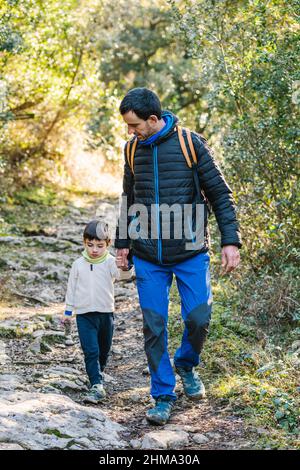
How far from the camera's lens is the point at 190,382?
5430 millimetres

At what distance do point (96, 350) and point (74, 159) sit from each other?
12281 mm

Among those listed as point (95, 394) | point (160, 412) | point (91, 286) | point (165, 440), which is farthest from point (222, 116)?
point (165, 440)

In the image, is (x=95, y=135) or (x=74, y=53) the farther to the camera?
(x=95, y=135)

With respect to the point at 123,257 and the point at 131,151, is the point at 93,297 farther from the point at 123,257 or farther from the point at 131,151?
the point at 131,151

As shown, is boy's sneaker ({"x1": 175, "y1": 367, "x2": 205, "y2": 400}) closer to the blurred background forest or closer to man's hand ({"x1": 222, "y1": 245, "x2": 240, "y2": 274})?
the blurred background forest

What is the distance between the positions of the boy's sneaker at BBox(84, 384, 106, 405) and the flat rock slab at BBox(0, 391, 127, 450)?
0.36m

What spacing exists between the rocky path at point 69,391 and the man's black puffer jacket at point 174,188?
119 cm

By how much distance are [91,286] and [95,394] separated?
→ 870 mm

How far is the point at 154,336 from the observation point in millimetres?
5070

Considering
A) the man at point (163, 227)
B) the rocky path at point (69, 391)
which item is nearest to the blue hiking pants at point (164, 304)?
the man at point (163, 227)

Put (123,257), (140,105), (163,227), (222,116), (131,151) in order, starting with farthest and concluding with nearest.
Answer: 1. (222,116)
2. (123,257)
3. (131,151)
4. (163,227)
5. (140,105)

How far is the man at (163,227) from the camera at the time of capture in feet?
16.3
